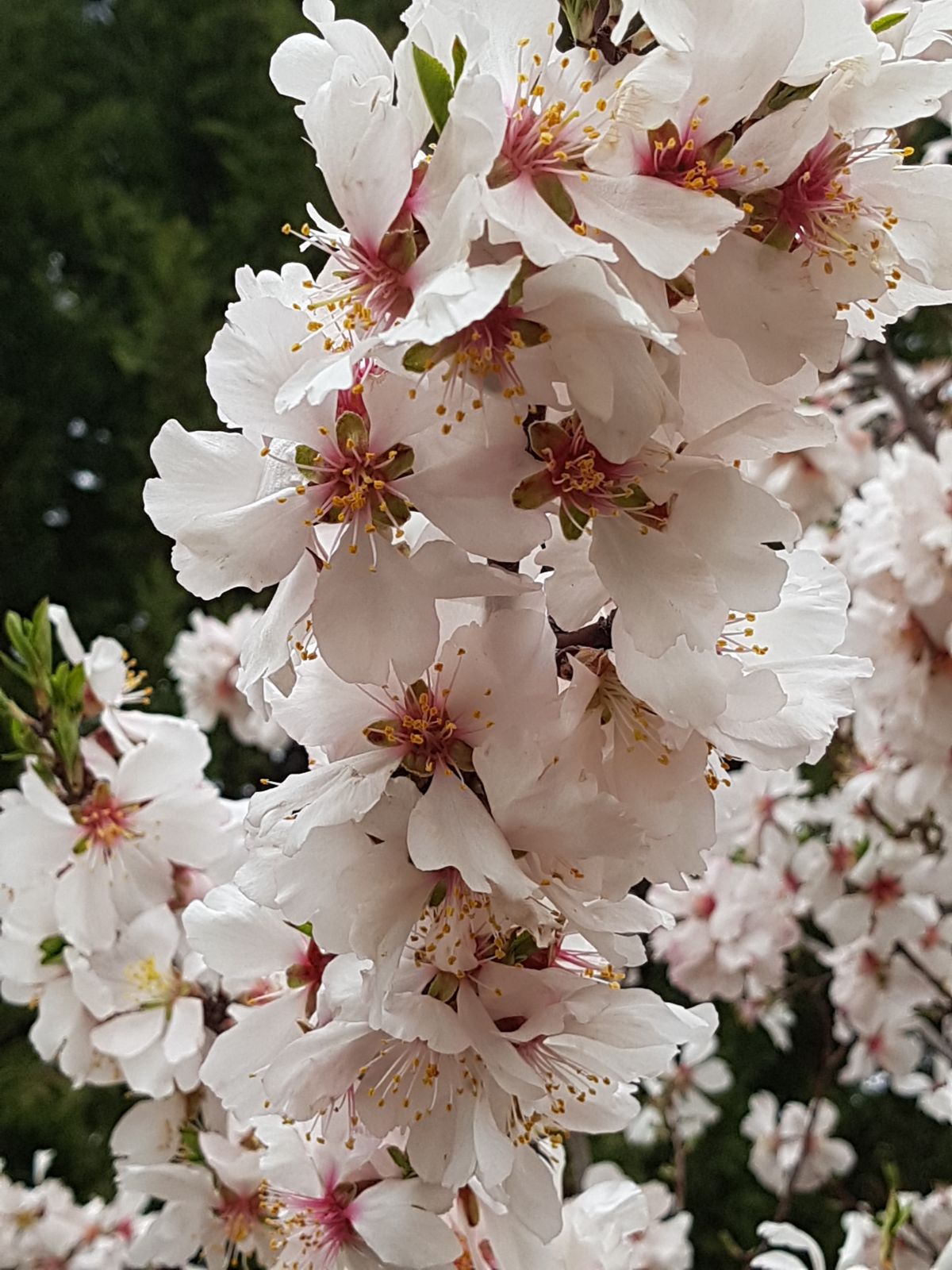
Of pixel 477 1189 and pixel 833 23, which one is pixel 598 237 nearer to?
pixel 833 23

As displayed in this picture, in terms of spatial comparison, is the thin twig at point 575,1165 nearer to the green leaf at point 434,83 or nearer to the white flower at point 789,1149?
the white flower at point 789,1149

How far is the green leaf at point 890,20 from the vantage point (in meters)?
0.57

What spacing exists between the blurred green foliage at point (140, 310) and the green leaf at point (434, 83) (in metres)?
2.24

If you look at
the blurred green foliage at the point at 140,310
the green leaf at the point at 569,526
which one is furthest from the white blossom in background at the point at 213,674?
the green leaf at the point at 569,526

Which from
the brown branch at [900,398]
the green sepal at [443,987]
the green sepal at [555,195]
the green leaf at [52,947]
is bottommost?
the green leaf at [52,947]

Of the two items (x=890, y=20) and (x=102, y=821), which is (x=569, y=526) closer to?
(x=890, y=20)

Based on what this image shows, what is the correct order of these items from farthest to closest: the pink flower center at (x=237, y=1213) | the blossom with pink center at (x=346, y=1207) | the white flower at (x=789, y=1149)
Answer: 1. the white flower at (x=789, y=1149)
2. the pink flower center at (x=237, y=1213)
3. the blossom with pink center at (x=346, y=1207)

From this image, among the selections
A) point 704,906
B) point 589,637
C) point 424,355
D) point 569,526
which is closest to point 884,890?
point 704,906

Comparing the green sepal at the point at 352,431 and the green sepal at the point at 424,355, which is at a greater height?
the green sepal at the point at 424,355

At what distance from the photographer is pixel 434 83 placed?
50 cm

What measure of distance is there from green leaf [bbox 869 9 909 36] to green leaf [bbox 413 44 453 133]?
8.9 inches

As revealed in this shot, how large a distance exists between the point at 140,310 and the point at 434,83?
282 cm

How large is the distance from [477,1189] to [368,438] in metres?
0.53

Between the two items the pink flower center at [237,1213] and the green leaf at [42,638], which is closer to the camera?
the pink flower center at [237,1213]
